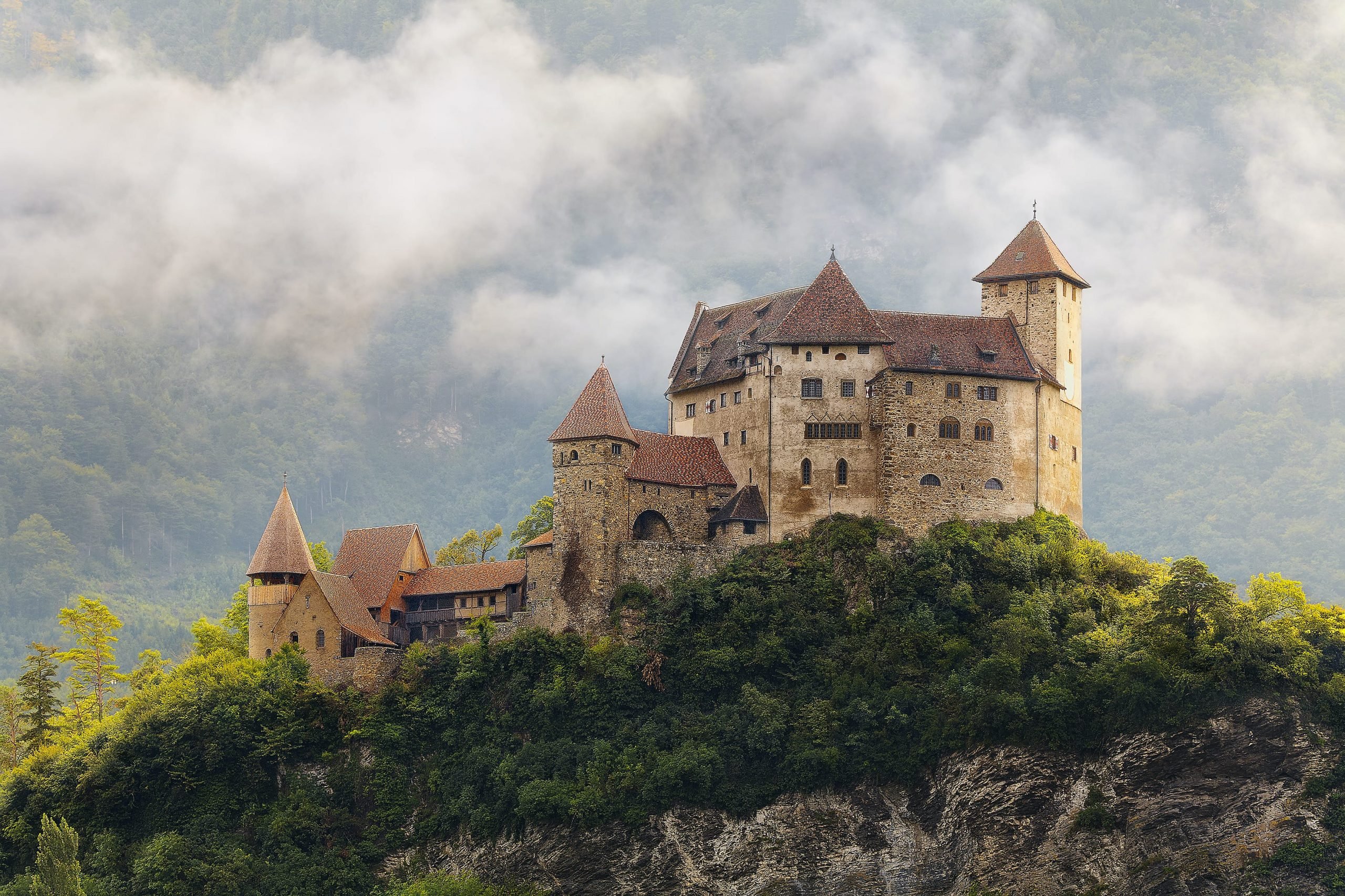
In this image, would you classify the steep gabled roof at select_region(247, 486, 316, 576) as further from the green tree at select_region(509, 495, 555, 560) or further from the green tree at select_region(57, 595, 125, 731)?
the green tree at select_region(509, 495, 555, 560)

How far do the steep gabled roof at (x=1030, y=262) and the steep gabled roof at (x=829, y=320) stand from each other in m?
8.03

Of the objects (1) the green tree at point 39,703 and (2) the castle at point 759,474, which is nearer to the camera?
(2) the castle at point 759,474

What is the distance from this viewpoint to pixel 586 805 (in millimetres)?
83438

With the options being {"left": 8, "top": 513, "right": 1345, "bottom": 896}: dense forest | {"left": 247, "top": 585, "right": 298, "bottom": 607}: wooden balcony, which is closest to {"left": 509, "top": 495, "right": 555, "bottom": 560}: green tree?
{"left": 247, "top": 585, "right": 298, "bottom": 607}: wooden balcony

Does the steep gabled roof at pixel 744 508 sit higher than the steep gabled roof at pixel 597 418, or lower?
lower

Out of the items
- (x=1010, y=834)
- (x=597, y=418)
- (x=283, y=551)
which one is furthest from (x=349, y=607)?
(x=1010, y=834)

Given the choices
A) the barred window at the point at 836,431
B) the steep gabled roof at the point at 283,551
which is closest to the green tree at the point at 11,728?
the steep gabled roof at the point at 283,551

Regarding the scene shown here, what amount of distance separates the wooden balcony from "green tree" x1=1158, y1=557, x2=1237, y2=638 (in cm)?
4236

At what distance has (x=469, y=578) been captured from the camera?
316 feet

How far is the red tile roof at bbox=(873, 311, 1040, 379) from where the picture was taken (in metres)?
95.2

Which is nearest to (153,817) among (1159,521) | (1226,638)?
(1226,638)

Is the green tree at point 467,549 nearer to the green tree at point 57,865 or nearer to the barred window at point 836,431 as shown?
the barred window at point 836,431

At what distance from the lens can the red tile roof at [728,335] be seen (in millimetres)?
98250

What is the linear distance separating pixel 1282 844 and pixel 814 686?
21688 millimetres
